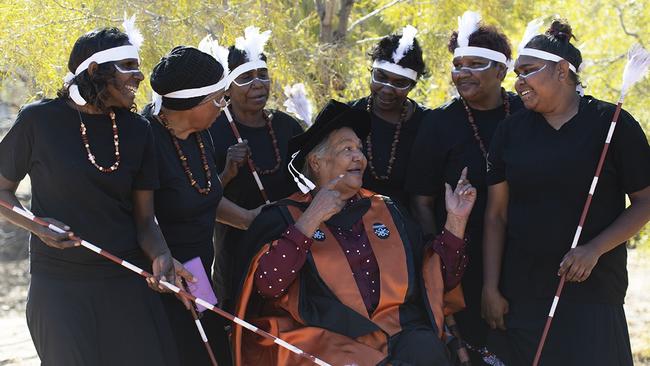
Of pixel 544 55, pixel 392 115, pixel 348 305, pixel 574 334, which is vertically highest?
pixel 544 55

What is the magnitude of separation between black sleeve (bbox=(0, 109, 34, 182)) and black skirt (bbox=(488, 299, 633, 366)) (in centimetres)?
237

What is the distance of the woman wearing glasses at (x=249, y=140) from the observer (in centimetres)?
544

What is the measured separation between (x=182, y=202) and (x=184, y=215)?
66 millimetres

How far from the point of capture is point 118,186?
162 inches

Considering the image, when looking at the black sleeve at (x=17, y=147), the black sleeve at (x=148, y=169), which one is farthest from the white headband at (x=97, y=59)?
the black sleeve at (x=148, y=169)

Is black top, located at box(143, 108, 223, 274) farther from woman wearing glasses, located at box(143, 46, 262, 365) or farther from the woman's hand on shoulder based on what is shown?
the woman's hand on shoulder

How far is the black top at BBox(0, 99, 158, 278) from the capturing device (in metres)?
3.93

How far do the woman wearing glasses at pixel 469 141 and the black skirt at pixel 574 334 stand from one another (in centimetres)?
43

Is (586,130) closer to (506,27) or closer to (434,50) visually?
(434,50)

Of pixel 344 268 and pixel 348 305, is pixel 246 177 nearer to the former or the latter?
pixel 344 268

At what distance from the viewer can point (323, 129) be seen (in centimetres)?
477

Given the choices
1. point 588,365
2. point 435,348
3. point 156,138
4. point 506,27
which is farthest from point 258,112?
point 506,27

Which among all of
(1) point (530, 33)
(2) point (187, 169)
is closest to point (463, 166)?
(1) point (530, 33)

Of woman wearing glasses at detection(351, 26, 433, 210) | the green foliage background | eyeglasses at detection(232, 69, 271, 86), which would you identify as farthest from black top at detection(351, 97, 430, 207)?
the green foliage background
